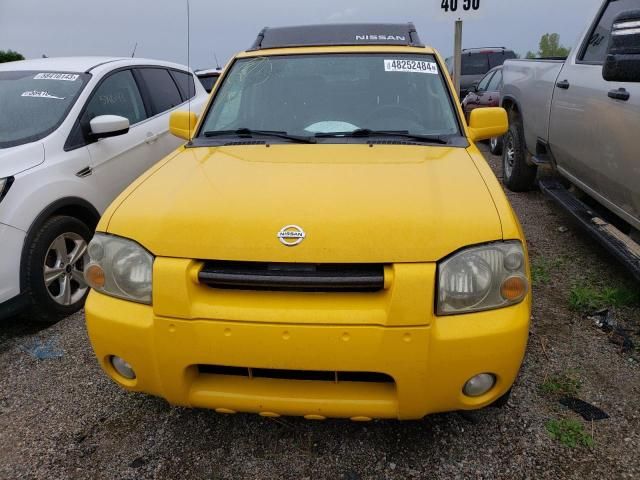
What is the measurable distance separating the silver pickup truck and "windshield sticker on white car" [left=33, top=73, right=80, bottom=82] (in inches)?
148

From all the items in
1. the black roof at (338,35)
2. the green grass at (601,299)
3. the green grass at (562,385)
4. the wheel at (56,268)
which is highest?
the black roof at (338,35)

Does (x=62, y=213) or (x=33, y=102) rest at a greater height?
(x=33, y=102)

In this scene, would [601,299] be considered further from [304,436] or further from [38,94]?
[38,94]

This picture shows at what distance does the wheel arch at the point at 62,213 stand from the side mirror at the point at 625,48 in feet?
11.2

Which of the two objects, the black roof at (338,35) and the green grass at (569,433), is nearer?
the green grass at (569,433)

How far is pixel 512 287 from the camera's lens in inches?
76.4

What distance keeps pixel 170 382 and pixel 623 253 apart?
2.86 meters

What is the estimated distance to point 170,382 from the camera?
200cm

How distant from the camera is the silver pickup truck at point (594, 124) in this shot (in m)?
3.07

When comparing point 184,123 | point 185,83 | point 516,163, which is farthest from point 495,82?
point 184,123

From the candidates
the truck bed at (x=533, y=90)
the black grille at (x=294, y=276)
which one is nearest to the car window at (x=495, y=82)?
the truck bed at (x=533, y=90)

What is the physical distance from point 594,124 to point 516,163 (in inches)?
94.1

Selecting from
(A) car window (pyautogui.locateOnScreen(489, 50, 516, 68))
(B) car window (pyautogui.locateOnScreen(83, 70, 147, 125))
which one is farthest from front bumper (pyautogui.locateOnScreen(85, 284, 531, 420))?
(A) car window (pyautogui.locateOnScreen(489, 50, 516, 68))

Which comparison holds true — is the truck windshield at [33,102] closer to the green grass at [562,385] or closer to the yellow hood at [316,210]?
the yellow hood at [316,210]
